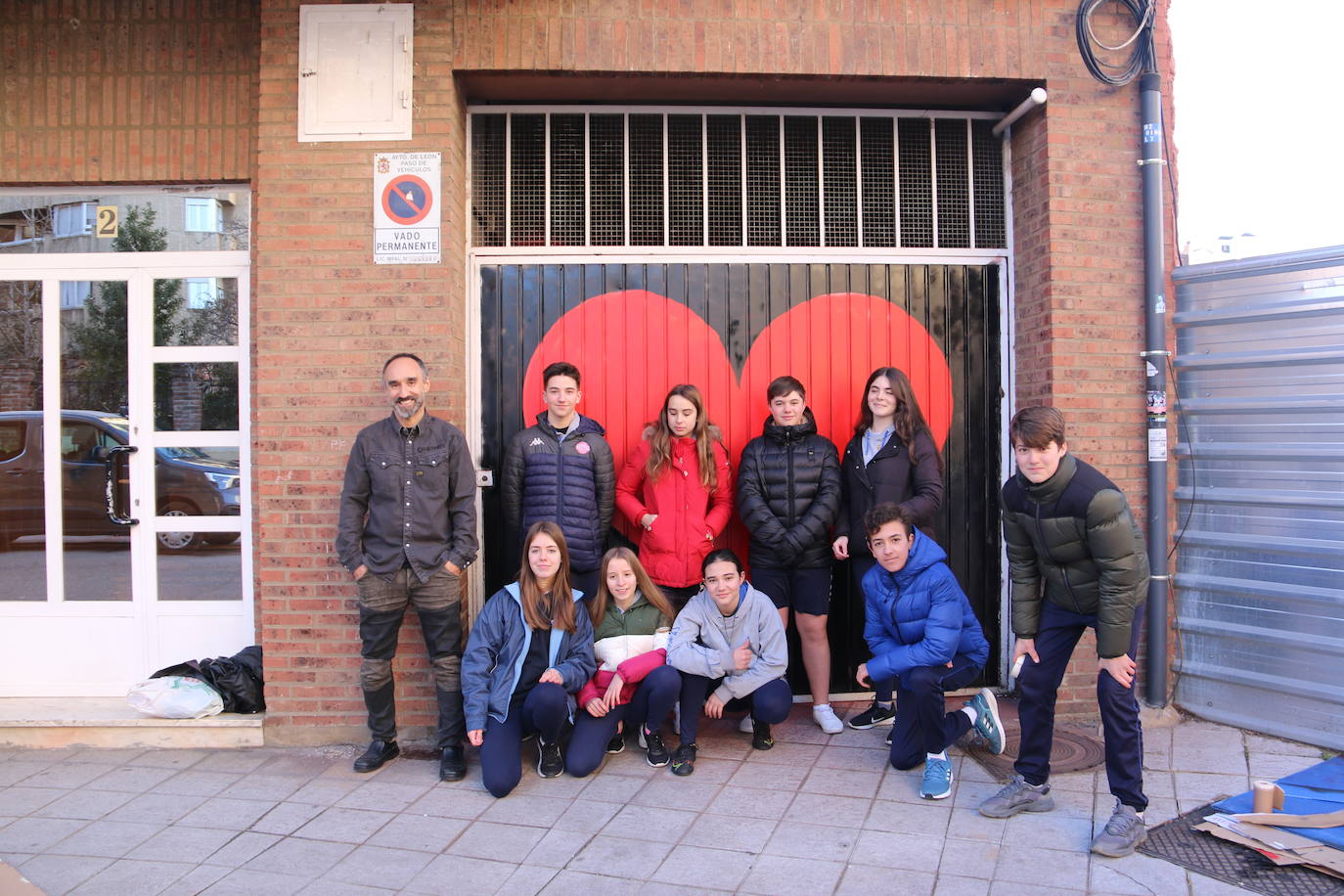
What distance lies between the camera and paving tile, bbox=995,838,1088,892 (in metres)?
3.21

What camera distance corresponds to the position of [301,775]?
4281 millimetres

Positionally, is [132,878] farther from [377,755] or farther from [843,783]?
[843,783]

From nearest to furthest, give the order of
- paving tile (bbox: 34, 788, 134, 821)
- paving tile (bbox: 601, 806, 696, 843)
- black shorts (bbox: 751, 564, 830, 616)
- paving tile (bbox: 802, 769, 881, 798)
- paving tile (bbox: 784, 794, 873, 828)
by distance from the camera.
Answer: paving tile (bbox: 601, 806, 696, 843) → paving tile (bbox: 784, 794, 873, 828) → paving tile (bbox: 34, 788, 134, 821) → paving tile (bbox: 802, 769, 881, 798) → black shorts (bbox: 751, 564, 830, 616)

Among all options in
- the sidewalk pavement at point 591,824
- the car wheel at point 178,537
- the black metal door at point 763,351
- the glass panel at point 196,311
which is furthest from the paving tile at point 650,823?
the glass panel at point 196,311

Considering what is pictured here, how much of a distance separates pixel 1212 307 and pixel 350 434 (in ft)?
14.8

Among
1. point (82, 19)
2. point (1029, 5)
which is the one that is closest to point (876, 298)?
point (1029, 5)

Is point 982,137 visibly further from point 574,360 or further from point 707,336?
point 574,360

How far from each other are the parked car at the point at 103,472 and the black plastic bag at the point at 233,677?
65cm

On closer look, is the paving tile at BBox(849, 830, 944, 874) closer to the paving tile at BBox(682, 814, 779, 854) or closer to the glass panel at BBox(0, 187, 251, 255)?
the paving tile at BBox(682, 814, 779, 854)

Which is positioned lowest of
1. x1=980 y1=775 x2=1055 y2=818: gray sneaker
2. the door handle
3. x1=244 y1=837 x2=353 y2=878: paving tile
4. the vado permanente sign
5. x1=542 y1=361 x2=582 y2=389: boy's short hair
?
x1=244 y1=837 x2=353 y2=878: paving tile

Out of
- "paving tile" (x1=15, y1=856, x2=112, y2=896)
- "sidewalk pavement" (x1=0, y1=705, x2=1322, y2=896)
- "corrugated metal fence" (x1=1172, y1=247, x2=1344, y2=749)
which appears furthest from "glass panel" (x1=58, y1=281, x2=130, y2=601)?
"corrugated metal fence" (x1=1172, y1=247, x2=1344, y2=749)

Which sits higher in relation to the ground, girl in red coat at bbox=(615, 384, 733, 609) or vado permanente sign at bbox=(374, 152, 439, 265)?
vado permanente sign at bbox=(374, 152, 439, 265)

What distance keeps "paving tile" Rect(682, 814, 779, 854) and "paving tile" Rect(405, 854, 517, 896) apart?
2.35 feet

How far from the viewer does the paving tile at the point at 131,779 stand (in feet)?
13.6
